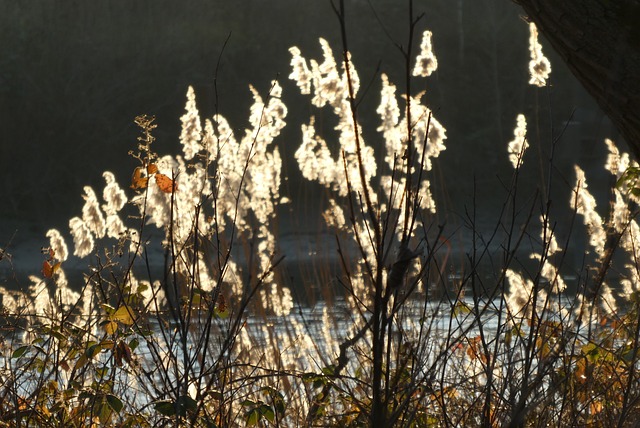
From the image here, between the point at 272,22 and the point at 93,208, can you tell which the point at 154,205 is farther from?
the point at 272,22

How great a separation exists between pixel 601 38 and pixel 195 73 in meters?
11.6

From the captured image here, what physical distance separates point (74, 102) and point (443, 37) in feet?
17.2

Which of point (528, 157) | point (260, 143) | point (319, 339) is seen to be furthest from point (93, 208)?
point (528, 157)

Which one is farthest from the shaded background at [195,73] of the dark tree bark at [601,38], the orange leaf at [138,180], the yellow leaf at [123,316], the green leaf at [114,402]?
the green leaf at [114,402]

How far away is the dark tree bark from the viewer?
1400 mm

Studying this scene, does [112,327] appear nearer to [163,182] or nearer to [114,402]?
[114,402]

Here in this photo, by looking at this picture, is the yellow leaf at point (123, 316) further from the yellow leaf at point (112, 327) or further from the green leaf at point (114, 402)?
the green leaf at point (114, 402)

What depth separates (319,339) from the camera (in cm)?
270

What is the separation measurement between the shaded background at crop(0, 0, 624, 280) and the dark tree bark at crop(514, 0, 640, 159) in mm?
10475

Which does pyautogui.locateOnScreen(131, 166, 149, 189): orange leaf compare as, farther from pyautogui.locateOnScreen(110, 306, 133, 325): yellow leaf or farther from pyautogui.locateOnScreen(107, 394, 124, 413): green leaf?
pyautogui.locateOnScreen(107, 394, 124, 413): green leaf

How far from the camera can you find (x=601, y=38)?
1.41 metres

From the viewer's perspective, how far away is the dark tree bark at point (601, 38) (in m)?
1.40

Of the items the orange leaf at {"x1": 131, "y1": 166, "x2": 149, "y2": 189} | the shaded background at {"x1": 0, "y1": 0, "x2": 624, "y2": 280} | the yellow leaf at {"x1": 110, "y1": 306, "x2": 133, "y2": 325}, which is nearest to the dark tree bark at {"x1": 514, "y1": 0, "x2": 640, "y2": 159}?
the yellow leaf at {"x1": 110, "y1": 306, "x2": 133, "y2": 325}

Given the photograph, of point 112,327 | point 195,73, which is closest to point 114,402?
point 112,327
